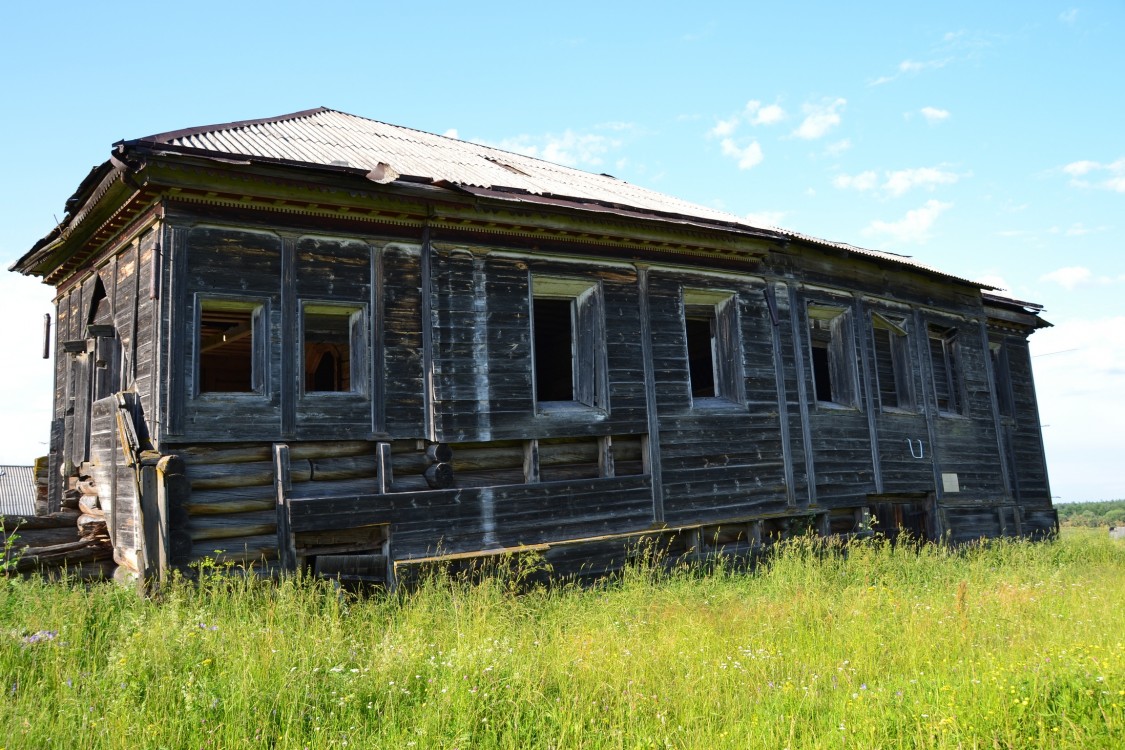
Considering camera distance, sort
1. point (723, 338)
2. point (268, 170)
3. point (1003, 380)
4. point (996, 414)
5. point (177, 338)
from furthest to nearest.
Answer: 1. point (1003, 380)
2. point (996, 414)
3. point (723, 338)
4. point (268, 170)
5. point (177, 338)

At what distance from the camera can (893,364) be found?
14.5 meters

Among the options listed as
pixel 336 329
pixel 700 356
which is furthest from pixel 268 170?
pixel 700 356

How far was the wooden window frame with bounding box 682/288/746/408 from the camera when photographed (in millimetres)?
11555

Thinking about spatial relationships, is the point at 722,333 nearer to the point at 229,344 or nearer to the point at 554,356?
the point at 554,356

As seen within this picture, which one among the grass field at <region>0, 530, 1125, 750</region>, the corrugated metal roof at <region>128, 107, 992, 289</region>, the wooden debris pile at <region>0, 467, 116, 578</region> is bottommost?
the grass field at <region>0, 530, 1125, 750</region>

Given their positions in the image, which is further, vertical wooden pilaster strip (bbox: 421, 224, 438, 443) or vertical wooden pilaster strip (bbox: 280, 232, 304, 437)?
vertical wooden pilaster strip (bbox: 421, 224, 438, 443)

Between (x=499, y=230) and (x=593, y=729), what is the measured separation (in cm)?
633

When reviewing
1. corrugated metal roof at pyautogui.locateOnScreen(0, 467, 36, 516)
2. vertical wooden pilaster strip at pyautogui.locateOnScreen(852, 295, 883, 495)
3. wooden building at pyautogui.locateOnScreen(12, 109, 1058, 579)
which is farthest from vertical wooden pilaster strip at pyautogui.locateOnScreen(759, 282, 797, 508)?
corrugated metal roof at pyautogui.locateOnScreen(0, 467, 36, 516)

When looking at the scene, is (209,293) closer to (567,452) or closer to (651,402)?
(567,452)

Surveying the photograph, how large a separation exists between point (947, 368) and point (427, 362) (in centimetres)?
1098

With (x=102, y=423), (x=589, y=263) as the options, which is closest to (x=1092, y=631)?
(x=589, y=263)

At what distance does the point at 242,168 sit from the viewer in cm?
798

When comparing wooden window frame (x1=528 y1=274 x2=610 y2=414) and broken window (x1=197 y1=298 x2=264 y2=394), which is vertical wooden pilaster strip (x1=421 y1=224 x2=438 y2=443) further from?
broken window (x1=197 y1=298 x2=264 y2=394)

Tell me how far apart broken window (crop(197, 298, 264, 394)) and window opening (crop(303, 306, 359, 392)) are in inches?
26.3
